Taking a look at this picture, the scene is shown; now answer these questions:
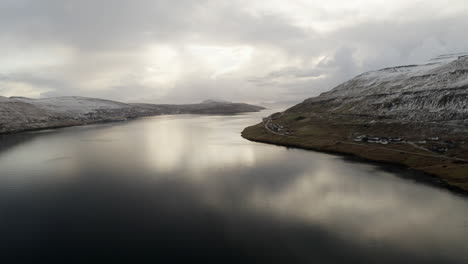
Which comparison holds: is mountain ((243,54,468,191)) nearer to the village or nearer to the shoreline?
the village

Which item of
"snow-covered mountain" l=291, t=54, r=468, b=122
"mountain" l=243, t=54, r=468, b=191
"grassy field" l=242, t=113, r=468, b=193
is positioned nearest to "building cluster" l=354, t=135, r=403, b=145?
"mountain" l=243, t=54, r=468, b=191

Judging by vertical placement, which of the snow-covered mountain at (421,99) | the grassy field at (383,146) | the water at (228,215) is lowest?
the water at (228,215)

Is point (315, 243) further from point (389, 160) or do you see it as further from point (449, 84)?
point (449, 84)

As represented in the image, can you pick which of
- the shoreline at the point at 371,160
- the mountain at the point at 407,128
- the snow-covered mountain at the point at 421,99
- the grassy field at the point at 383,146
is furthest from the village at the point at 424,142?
the snow-covered mountain at the point at 421,99

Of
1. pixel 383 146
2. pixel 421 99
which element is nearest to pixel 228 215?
pixel 383 146

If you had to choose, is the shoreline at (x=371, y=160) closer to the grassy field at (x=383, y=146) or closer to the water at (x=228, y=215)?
the grassy field at (x=383, y=146)

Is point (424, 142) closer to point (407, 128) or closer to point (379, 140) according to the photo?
point (379, 140)
